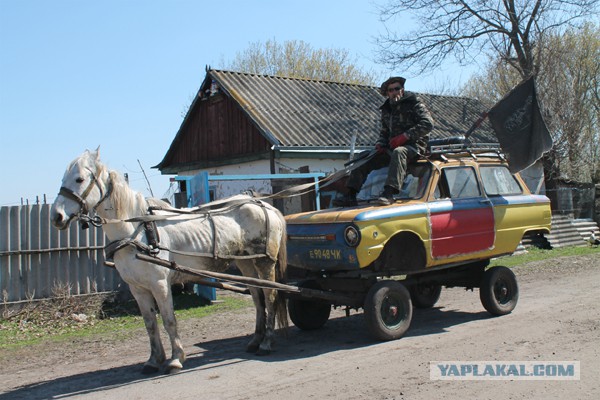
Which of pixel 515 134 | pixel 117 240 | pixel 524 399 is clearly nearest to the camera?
pixel 524 399

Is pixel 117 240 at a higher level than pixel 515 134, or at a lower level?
lower

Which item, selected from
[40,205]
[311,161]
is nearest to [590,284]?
[311,161]

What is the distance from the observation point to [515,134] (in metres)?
8.64

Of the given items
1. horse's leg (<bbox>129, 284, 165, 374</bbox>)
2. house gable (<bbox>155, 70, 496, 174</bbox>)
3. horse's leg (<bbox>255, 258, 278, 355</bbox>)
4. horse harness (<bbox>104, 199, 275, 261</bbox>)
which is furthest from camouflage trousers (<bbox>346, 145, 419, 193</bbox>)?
house gable (<bbox>155, 70, 496, 174</bbox>)

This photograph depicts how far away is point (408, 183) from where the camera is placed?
7945 millimetres

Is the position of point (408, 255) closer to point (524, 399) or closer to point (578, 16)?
point (524, 399)

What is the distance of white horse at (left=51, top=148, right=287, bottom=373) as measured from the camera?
5.94m

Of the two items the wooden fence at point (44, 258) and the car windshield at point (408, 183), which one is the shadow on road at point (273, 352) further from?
the wooden fence at point (44, 258)

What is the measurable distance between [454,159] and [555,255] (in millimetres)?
9207

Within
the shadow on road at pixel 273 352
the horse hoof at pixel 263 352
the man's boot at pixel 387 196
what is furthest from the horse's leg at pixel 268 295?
the man's boot at pixel 387 196

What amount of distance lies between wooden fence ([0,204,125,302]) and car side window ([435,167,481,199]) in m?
6.21

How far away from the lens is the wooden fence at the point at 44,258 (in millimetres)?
10023

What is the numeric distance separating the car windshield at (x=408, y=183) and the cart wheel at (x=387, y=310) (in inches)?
49.8

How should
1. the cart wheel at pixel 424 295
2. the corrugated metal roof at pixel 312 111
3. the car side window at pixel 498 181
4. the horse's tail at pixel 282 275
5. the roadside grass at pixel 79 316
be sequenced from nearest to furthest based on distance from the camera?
the horse's tail at pixel 282 275 < the car side window at pixel 498 181 < the roadside grass at pixel 79 316 < the cart wheel at pixel 424 295 < the corrugated metal roof at pixel 312 111
